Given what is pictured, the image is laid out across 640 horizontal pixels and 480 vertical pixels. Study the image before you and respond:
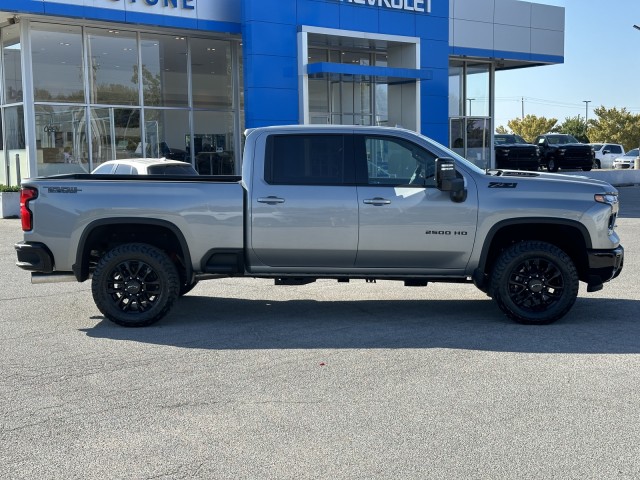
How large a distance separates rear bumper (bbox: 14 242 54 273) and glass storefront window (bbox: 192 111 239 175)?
16565 mm

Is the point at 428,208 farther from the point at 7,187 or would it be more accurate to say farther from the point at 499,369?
the point at 7,187

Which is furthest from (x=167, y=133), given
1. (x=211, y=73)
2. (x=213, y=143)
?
(x=211, y=73)

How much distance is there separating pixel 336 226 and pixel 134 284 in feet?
7.01

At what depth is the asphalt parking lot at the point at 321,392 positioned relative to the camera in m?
4.34

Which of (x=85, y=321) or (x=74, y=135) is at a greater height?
(x=74, y=135)

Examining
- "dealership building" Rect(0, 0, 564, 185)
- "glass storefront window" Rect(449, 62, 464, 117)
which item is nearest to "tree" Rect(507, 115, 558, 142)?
"glass storefront window" Rect(449, 62, 464, 117)

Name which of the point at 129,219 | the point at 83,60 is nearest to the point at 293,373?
the point at 129,219

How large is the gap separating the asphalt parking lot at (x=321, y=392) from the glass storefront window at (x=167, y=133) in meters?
15.0

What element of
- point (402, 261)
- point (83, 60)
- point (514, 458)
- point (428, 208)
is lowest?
point (514, 458)

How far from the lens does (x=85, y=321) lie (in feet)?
26.7

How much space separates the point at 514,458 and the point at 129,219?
4703 millimetres

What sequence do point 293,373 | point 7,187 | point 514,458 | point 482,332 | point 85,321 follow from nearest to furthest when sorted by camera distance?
point 514,458 < point 293,373 < point 482,332 < point 85,321 < point 7,187

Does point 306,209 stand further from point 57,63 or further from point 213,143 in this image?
point 213,143

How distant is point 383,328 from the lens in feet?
25.1
